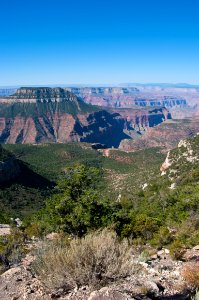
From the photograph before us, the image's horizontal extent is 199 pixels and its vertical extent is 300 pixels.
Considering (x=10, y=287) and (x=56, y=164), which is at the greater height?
(x=10, y=287)

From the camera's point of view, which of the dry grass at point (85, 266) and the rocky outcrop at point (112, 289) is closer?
the rocky outcrop at point (112, 289)

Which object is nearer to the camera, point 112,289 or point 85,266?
point 112,289

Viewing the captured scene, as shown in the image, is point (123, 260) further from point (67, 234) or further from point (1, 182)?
point (1, 182)

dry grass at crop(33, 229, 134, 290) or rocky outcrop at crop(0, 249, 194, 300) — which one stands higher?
dry grass at crop(33, 229, 134, 290)

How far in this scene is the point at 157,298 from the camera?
10891 mm

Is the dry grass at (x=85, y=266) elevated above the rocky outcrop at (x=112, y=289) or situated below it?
above

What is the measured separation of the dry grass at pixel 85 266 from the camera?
1082 centimetres

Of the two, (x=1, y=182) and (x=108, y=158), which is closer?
(x=1, y=182)

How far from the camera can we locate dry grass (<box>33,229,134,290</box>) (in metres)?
10.8

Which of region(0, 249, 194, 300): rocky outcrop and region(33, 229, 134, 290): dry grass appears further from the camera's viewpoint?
region(33, 229, 134, 290): dry grass

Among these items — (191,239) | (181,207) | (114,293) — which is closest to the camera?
(114,293)

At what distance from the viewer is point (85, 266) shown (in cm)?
1088

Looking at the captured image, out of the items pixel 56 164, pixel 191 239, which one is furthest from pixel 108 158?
pixel 191 239

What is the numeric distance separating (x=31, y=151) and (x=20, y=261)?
120080 millimetres
